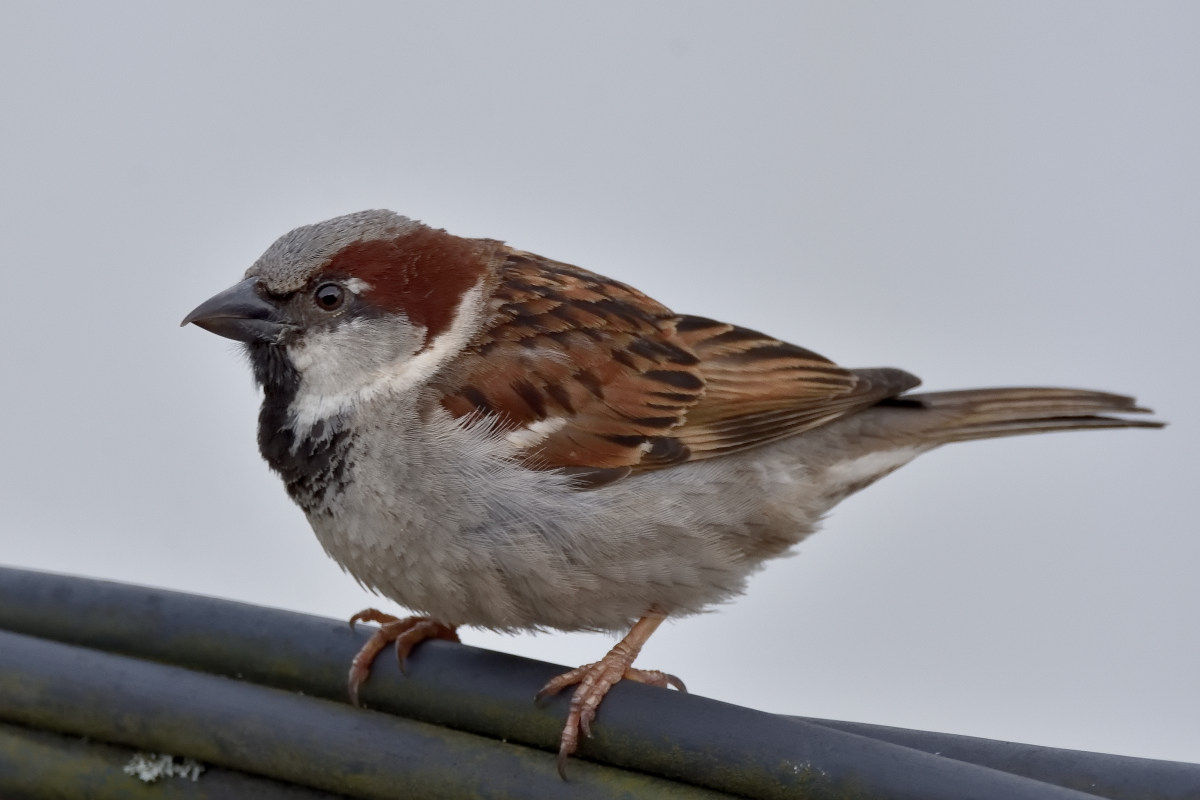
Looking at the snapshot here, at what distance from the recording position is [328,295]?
108 inches

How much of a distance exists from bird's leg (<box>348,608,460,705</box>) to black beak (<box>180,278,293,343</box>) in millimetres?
591

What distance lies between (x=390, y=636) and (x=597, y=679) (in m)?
0.42

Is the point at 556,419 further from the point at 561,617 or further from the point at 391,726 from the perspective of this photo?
the point at 391,726

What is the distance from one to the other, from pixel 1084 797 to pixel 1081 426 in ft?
6.36

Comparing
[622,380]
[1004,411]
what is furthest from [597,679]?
[1004,411]

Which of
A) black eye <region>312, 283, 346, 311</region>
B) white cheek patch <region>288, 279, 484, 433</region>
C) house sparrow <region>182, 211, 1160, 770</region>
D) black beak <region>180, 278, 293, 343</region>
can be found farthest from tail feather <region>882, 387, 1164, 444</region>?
black beak <region>180, 278, 293, 343</region>

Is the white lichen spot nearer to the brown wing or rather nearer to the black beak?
the brown wing

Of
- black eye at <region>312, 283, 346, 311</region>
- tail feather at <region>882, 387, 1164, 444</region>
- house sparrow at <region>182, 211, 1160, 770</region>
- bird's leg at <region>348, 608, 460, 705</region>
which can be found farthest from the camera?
tail feather at <region>882, 387, 1164, 444</region>

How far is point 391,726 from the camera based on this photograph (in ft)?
6.04

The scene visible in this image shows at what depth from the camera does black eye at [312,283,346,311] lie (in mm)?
2732

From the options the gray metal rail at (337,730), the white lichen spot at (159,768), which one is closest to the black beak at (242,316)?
the gray metal rail at (337,730)

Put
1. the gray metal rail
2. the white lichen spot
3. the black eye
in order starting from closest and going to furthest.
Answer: the gray metal rail → the white lichen spot → the black eye

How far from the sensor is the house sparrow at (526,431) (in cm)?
249

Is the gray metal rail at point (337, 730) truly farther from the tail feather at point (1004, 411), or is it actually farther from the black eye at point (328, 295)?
the tail feather at point (1004, 411)
